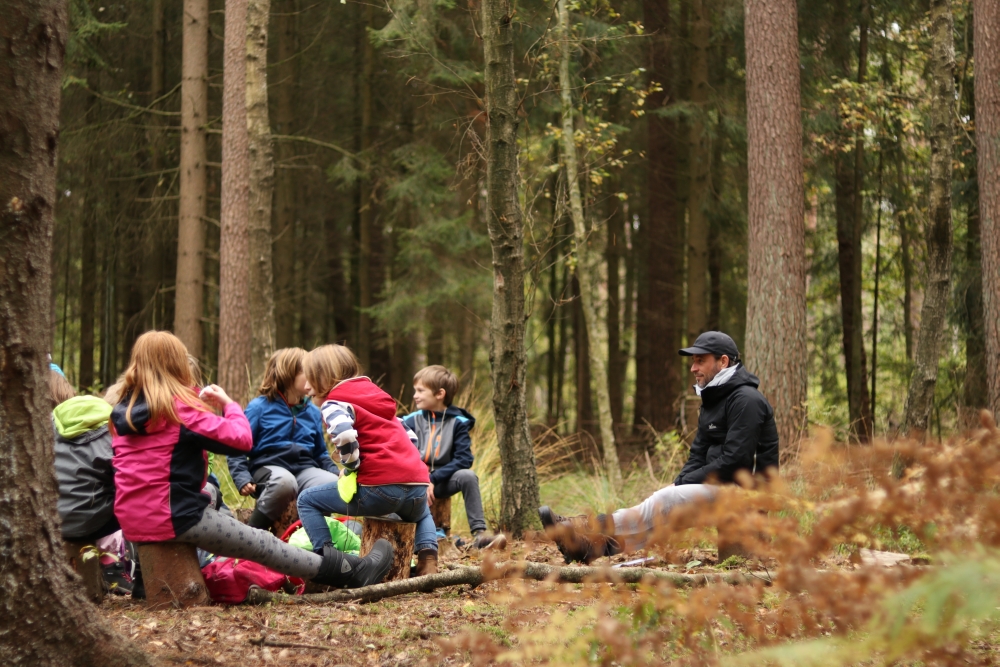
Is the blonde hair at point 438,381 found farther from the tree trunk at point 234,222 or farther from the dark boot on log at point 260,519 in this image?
the tree trunk at point 234,222

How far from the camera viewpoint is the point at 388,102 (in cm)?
1841

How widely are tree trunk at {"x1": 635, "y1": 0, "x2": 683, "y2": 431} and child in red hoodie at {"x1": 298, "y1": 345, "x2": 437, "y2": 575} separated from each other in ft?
35.2

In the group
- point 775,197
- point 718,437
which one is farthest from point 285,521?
point 775,197

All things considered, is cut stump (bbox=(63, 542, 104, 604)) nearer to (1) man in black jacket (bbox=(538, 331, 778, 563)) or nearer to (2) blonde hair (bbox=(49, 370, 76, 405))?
(2) blonde hair (bbox=(49, 370, 76, 405))

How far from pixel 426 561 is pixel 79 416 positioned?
6.98 ft

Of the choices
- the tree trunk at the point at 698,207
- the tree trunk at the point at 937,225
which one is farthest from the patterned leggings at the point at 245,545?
the tree trunk at the point at 698,207

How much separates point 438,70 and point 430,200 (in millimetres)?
2278

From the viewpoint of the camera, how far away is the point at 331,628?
4027 mm

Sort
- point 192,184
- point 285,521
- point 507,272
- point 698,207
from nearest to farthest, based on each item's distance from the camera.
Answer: point 285,521 < point 507,272 < point 192,184 < point 698,207

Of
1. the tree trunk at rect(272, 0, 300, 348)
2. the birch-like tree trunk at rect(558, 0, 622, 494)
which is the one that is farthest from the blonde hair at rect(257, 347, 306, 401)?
the tree trunk at rect(272, 0, 300, 348)

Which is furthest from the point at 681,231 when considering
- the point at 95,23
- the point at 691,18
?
the point at 95,23

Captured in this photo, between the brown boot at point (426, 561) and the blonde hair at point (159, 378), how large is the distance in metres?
1.65

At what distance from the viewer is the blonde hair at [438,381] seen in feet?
21.7

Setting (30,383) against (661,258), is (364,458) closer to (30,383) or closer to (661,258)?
(30,383)
